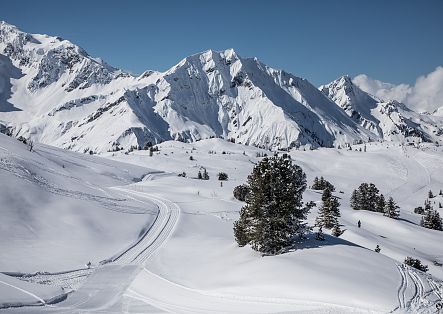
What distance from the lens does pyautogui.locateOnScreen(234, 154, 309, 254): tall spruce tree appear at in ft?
123

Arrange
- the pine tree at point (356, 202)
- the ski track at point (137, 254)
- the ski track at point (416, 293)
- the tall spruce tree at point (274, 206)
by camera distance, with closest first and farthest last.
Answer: the ski track at point (416, 293) → the ski track at point (137, 254) → the tall spruce tree at point (274, 206) → the pine tree at point (356, 202)

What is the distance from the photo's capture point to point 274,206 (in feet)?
126

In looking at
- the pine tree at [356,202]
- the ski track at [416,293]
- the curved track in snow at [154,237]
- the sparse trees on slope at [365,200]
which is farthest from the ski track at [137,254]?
the sparse trees on slope at [365,200]

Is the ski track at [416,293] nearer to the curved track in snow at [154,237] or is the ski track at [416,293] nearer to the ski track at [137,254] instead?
the ski track at [137,254]

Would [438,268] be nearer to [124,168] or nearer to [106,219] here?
[106,219]

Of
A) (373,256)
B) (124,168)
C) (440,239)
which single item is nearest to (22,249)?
(373,256)

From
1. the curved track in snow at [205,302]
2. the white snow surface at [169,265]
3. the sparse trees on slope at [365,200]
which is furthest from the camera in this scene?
the sparse trees on slope at [365,200]

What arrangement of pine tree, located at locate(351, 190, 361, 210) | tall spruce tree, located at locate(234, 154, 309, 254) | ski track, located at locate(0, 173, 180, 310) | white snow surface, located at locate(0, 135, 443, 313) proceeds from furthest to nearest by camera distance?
pine tree, located at locate(351, 190, 361, 210), tall spruce tree, located at locate(234, 154, 309, 254), ski track, located at locate(0, 173, 180, 310), white snow surface, located at locate(0, 135, 443, 313)

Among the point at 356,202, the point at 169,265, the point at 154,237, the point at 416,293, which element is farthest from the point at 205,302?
the point at 356,202

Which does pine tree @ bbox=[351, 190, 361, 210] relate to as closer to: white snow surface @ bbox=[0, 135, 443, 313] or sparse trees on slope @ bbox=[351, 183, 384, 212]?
sparse trees on slope @ bbox=[351, 183, 384, 212]

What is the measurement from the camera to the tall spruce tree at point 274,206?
123 feet

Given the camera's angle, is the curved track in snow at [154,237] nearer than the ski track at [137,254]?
No

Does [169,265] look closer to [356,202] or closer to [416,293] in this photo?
[416,293]

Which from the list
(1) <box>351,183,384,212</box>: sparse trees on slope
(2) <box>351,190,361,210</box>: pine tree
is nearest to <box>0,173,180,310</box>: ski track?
(2) <box>351,190,361,210</box>: pine tree
